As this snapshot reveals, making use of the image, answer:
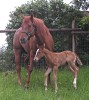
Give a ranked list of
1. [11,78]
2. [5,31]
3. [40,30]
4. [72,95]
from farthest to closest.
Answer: [5,31] → [11,78] → [40,30] → [72,95]

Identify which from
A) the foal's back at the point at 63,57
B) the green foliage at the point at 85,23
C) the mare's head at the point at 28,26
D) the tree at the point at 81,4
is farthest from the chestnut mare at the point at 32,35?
the tree at the point at 81,4

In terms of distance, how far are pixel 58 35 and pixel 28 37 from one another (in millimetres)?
4460

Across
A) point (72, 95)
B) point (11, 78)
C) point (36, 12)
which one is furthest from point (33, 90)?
point (36, 12)

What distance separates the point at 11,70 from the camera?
14.7m

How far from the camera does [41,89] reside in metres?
10.4

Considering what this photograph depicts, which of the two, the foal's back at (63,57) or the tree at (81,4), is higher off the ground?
the tree at (81,4)

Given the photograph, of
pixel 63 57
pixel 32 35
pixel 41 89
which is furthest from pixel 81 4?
pixel 41 89

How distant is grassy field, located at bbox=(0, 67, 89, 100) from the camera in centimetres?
918

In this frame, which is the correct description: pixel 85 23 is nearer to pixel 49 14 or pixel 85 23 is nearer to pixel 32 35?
pixel 49 14

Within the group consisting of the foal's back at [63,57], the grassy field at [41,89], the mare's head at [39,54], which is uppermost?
the mare's head at [39,54]

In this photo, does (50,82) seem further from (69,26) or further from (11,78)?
(69,26)

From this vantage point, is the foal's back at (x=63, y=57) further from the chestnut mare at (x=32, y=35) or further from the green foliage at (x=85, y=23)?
the green foliage at (x=85, y=23)

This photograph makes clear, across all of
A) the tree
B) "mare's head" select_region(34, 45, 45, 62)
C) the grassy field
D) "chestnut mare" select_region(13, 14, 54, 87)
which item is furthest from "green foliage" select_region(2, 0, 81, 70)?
"mare's head" select_region(34, 45, 45, 62)

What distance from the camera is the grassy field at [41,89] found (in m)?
Result: 9.18
